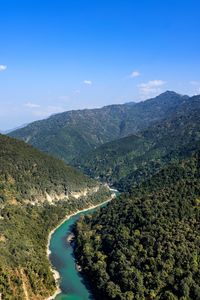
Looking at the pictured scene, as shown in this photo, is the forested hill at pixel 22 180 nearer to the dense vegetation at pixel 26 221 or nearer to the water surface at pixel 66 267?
the dense vegetation at pixel 26 221

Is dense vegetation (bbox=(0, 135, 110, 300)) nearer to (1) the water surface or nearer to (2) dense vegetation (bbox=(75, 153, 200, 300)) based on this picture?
(1) the water surface

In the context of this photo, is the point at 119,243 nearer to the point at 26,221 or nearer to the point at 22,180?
the point at 26,221

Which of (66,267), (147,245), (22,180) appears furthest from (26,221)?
(147,245)

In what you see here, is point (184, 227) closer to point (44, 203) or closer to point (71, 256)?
point (71, 256)

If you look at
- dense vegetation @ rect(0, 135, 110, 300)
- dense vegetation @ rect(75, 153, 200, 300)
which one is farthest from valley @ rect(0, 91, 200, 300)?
dense vegetation @ rect(0, 135, 110, 300)

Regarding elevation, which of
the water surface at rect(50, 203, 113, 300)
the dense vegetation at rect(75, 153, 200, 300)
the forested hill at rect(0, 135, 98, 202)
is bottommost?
the water surface at rect(50, 203, 113, 300)
